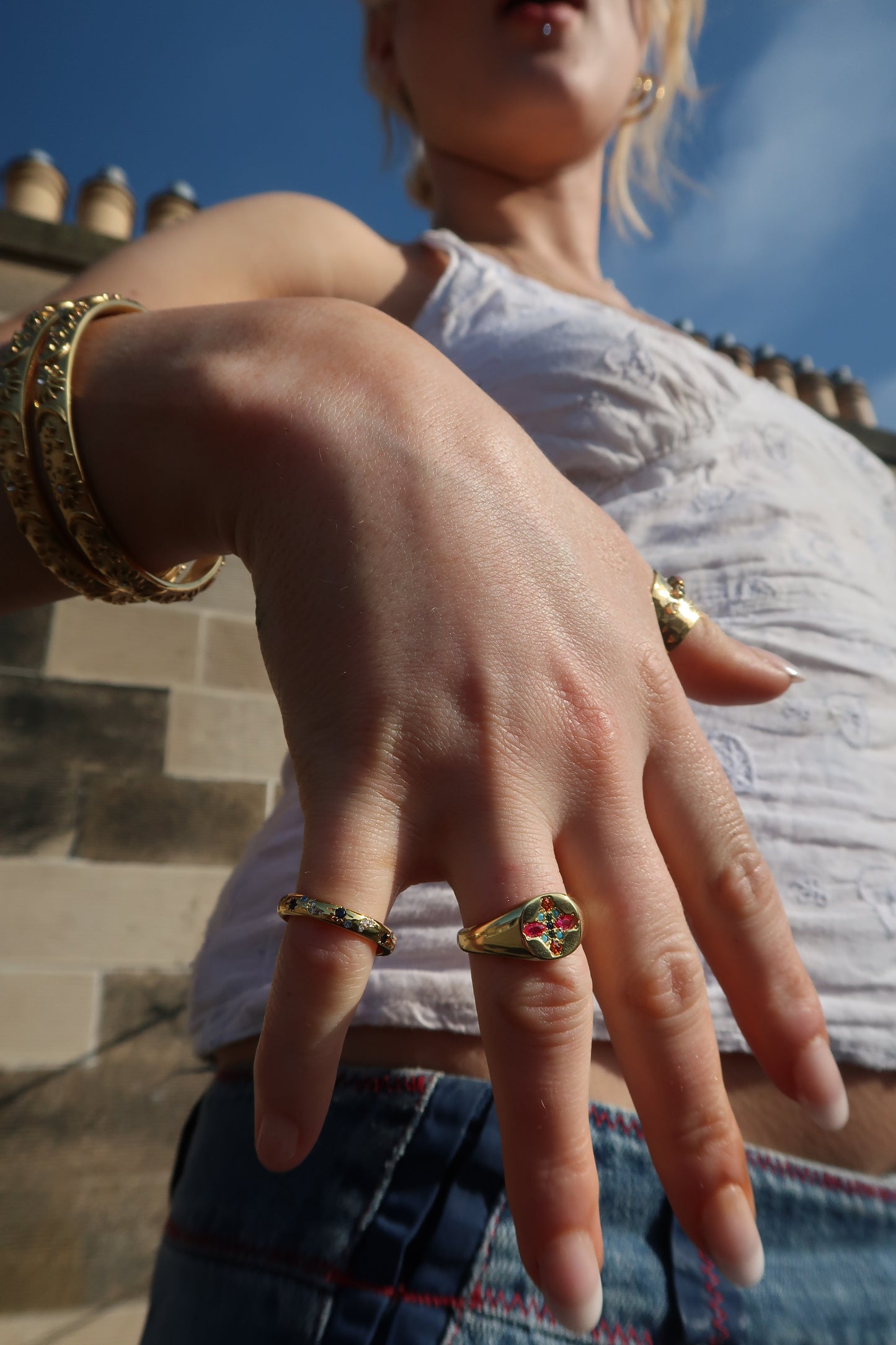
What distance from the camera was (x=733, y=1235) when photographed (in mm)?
310

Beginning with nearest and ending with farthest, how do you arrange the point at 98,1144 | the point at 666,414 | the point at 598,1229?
the point at 598,1229 → the point at 666,414 → the point at 98,1144

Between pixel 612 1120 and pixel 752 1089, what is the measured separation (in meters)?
0.12

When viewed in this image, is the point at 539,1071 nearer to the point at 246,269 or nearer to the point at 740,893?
the point at 740,893

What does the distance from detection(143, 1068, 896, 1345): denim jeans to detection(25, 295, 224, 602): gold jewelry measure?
1.15 ft

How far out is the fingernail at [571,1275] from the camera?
29cm

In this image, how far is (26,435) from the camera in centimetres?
44

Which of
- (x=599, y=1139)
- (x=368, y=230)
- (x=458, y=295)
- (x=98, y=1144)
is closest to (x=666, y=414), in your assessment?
(x=458, y=295)

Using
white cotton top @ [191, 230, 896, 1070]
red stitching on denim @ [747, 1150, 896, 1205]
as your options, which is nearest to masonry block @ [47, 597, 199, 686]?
white cotton top @ [191, 230, 896, 1070]

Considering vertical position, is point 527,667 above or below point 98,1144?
above

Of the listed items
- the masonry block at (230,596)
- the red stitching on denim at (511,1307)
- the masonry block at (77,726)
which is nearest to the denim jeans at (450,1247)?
the red stitching on denim at (511,1307)

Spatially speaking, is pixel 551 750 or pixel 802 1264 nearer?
pixel 551 750

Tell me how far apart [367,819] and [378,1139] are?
277 millimetres

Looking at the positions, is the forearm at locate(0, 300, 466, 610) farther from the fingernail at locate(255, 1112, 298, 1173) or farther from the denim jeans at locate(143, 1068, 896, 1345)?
the denim jeans at locate(143, 1068, 896, 1345)

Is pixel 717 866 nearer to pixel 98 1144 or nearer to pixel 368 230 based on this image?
pixel 368 230
